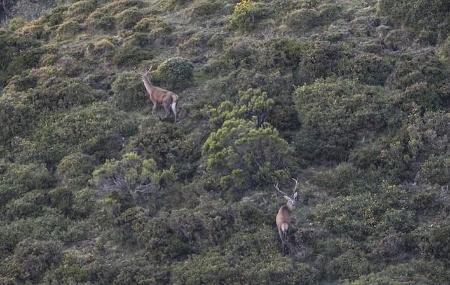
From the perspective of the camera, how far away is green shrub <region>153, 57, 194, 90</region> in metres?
21.4

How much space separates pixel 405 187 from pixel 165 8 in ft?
43.7

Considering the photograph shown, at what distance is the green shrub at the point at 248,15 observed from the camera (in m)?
23.8

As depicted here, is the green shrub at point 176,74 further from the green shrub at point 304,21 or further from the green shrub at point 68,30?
the green shrub at point 68,30

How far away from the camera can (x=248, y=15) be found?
78.4 feet

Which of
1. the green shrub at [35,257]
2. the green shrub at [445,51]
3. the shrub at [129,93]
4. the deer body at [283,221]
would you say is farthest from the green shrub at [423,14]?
the green shrub at [35,257]

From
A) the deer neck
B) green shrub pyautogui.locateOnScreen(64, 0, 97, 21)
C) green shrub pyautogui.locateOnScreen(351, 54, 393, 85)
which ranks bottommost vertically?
green shrub pyautogui.locateOnScreen(64, 0, 97, 21)

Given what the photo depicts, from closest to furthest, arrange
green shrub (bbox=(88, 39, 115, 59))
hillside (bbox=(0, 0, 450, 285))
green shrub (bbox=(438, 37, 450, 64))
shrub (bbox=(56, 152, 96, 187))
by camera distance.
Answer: hillside (bbox=(0, 0, 450, 285)), shrub (bbox=(56, 152, 96, 187)), green shrub (bbox=(438, 37, 450, 64)), green shrub (bbox=(88, 39, 115, 59))

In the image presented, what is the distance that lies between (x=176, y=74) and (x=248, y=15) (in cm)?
376

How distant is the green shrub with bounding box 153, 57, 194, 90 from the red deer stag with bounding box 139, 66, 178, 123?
0.77 meters

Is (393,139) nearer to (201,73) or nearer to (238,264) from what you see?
(238,264)

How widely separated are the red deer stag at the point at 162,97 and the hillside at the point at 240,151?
1.24 ft

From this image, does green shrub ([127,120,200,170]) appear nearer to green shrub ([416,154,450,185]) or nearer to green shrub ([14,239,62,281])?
green shrub ([14,239,62,281])

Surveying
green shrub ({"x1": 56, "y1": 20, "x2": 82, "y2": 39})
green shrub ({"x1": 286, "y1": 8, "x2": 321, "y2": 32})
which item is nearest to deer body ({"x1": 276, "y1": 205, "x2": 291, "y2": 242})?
green shrub ({"x1": 286, "y1": 8, "x2": 321, "y2": 32})

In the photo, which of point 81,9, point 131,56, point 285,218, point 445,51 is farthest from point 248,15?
point 285,218
